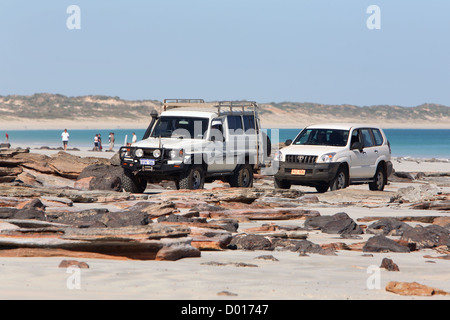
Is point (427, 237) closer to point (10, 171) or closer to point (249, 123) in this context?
point (249, 123)

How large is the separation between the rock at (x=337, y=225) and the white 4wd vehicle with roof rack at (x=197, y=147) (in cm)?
628

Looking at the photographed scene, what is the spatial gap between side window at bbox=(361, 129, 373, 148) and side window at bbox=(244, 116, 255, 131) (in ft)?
9.92

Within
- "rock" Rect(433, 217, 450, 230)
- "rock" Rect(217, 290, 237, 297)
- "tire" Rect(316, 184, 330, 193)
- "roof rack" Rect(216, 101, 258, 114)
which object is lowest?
"tire" Rect(316, 184, 330, 193)

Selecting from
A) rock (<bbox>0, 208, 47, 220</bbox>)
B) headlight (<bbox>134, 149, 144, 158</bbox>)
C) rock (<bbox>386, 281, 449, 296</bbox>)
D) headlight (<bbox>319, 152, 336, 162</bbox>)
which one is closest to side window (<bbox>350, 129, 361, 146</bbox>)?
headlight (<bbox>319, 152, 336, 162</bbox>)

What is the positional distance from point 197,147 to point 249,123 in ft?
8.88

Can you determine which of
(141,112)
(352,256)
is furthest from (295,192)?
(141,112)

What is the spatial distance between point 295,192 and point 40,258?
32.9 ft

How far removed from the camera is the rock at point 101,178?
20859 mm

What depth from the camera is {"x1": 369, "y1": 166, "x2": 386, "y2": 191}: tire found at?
2230cm

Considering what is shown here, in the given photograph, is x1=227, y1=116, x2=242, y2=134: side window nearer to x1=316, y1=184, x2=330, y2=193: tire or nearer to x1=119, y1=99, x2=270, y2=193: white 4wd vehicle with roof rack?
x1=119, y1=99, x2=270, y2=193: white 4wd vehicle with roof rack

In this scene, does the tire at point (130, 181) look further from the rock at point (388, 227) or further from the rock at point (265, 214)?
the rock at point (388, 227)

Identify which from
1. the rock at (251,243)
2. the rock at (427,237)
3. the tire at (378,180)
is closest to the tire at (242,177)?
the tire at (378,180)
